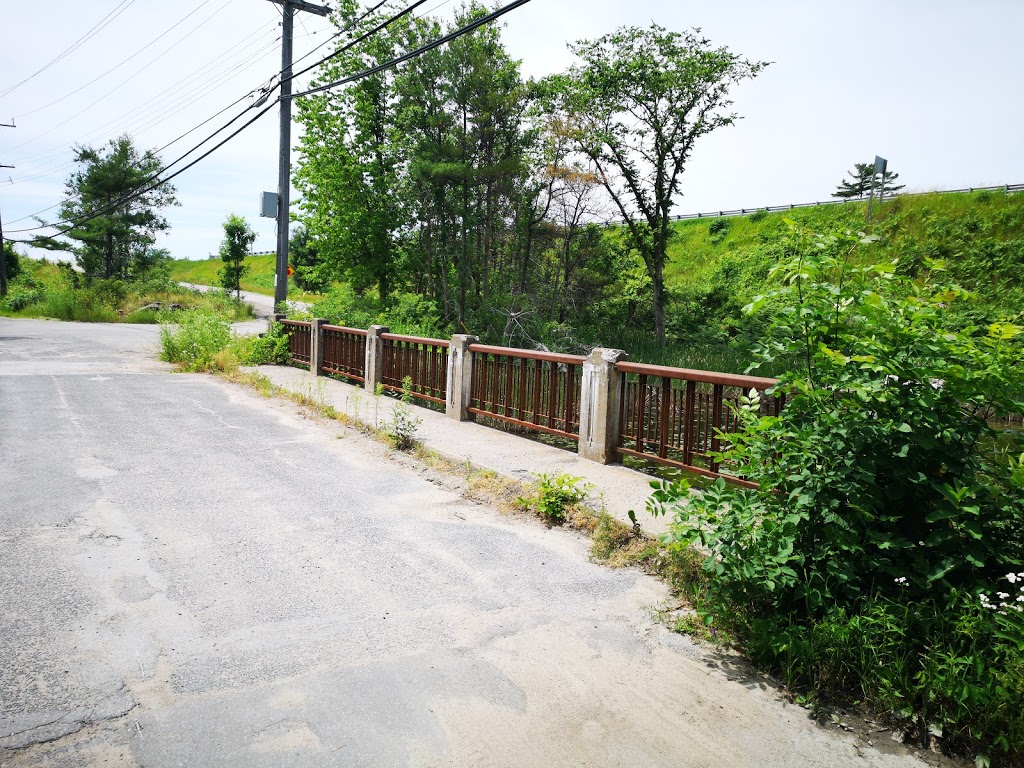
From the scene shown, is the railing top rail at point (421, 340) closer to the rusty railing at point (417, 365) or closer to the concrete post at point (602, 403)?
the rusty railing at point (417, 365)

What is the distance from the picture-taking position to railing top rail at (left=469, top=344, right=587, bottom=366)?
7799mm

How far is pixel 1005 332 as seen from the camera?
11.2 feet

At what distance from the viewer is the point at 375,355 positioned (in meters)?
12.2

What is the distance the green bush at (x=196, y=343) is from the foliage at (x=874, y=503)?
14526mm

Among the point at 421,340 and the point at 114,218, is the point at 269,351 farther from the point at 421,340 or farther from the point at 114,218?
the point at 114,218

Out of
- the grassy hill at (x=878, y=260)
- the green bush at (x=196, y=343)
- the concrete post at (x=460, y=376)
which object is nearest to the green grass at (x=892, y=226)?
the grassy hill at (x=878, y=260)

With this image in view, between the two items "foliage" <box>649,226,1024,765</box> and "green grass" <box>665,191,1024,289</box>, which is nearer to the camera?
"foliage" <box>649,226,1024,765</box>

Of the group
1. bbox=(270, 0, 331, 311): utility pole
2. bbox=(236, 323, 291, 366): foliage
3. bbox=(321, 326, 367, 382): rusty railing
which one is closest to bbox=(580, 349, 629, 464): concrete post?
bbox=(321, 326, 367, 382): rusty railing

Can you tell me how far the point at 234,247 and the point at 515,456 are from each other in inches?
1626

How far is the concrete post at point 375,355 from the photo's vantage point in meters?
12.2

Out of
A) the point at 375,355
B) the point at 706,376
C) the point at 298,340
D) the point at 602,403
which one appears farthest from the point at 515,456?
the point at 298,340

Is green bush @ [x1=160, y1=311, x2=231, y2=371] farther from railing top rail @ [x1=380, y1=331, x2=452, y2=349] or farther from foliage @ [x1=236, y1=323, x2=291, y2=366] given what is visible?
railing top rail @ [x1=380, y1=331, x2=452, y2=349]

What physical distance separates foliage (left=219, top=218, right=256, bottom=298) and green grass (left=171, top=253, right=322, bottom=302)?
1465cm

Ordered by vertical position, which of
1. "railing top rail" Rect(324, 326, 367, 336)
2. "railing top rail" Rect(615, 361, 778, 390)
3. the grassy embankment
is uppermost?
the grassy embankment
